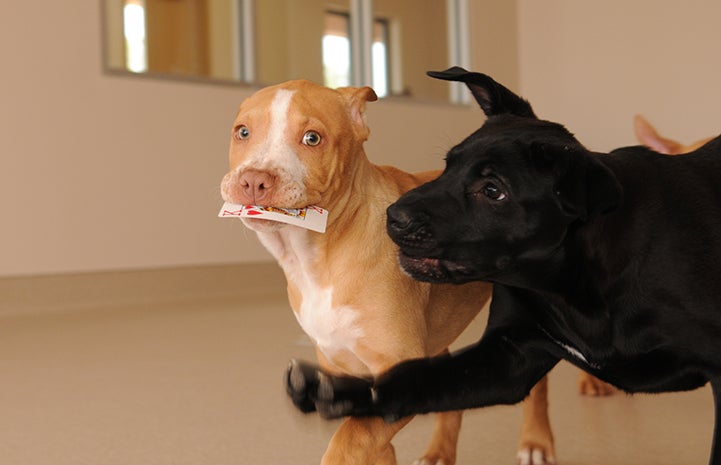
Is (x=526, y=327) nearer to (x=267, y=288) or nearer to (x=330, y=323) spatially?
(x=330, y=323)

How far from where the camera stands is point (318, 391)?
183cm

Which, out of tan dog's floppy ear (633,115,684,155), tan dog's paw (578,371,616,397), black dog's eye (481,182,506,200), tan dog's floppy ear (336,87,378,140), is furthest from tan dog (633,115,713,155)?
black dog's eye (481,182,506,200)

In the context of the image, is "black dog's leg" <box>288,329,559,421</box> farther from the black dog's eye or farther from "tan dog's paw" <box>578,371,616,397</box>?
"tan dog's paw" <box>578,371,616,397</box>

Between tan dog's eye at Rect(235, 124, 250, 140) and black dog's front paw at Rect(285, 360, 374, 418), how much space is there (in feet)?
2.06

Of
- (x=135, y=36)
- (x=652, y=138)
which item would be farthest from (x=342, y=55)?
(x=652, y=138)

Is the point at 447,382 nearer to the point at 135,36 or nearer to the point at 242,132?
the point at 242,132

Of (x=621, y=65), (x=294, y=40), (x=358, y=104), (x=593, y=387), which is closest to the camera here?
(x=358, y=104)

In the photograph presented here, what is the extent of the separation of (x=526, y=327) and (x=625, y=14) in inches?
326

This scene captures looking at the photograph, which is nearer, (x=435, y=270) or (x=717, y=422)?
(x=717, y=422)

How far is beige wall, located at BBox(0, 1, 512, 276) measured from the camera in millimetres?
6414

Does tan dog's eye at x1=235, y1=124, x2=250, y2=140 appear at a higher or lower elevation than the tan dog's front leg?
higher

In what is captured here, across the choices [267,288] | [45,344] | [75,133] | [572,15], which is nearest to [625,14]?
[572,15]

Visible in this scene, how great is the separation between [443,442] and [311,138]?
102 cm

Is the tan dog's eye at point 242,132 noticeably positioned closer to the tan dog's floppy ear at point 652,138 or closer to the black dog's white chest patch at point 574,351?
the black dog's white chest patch at point 574,351
